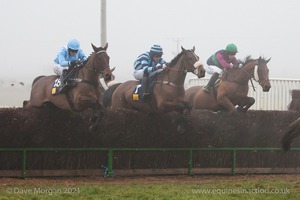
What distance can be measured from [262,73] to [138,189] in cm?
529

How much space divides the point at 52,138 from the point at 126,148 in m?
1.45

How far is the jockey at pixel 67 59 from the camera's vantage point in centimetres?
1273

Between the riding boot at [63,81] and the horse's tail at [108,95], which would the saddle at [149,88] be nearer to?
the horse's tail at [108,95]

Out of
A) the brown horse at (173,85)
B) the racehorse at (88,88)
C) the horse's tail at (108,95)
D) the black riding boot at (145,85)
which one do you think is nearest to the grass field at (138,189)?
the racehorse at (88,88)

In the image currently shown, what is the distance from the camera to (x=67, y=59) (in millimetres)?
12883

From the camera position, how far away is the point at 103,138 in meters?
12.1

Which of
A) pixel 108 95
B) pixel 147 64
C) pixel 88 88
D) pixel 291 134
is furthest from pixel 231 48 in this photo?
pixel 291 134

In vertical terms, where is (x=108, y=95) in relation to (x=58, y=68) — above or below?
below

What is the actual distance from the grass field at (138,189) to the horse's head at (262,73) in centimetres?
298

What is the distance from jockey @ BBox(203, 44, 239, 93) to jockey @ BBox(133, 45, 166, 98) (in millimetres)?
1608

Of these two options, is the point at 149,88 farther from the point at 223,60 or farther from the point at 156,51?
the point at 223,60

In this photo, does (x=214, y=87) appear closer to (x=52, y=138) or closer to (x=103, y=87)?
(x=103, y=87)

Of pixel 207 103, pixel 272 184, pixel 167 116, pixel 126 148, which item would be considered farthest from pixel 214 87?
pixel 272 184

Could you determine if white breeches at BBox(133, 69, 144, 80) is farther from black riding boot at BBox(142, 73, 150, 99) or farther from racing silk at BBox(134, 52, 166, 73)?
black riding boot at BBox(142, 73, 150, 99)
